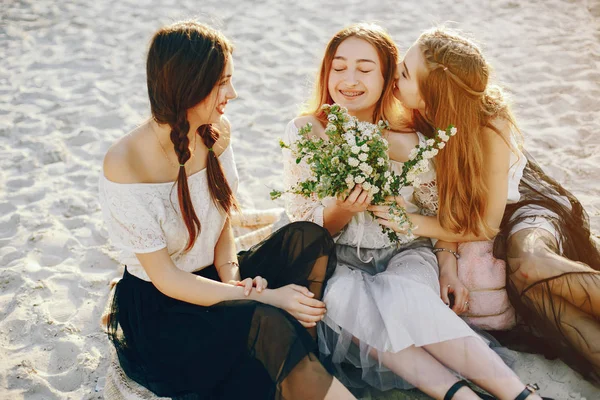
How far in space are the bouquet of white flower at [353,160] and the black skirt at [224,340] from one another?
405mm

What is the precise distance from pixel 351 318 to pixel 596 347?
1.23m

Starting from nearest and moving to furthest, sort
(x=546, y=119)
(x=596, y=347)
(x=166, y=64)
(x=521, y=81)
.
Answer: (x=166, y=64)
(x=596, y=347)
(x=546, y=119)
(x=521, y=81)

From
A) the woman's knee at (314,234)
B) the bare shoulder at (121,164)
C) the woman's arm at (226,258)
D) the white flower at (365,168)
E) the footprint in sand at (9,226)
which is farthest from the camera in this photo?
the footprint in sand at (9,226)

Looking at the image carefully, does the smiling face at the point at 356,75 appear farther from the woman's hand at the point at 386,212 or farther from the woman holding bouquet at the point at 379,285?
the woman's hand at the point at 386,212

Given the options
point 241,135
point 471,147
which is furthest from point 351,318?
point 241,135

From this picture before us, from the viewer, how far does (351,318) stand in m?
3.04

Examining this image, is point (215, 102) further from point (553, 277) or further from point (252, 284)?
point (553, 277)

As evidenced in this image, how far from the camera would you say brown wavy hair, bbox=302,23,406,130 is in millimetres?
3457

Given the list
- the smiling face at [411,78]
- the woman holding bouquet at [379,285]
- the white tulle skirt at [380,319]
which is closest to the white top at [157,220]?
the woman holding bouquet at [379,285]

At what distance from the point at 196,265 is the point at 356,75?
1.42 m

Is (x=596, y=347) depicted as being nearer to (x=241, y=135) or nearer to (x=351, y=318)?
(x=351, y=318)

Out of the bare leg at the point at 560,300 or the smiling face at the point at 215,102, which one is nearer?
the smiling face at the point at 215,102

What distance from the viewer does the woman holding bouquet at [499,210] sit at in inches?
120

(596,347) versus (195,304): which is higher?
(596,347)
